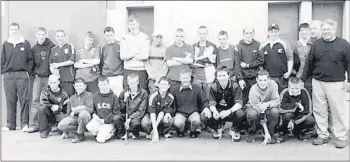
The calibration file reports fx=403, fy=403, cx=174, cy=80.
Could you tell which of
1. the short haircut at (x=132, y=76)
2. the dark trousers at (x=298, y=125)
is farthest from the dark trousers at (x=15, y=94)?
the dark trousers at (x=298, y=125)

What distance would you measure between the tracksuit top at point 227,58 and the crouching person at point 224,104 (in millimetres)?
278

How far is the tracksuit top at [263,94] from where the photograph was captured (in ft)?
18.0

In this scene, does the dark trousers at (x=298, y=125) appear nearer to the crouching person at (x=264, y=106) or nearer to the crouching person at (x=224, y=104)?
the crouching person at (x=264, y=106)

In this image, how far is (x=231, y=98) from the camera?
18.7ft

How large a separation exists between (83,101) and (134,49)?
42.8 inches

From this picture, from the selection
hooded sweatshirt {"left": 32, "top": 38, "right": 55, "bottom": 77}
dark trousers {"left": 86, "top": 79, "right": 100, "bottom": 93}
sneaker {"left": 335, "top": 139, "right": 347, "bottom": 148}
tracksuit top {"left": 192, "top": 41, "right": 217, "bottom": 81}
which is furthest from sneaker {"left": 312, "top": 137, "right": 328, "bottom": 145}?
hooded sweatshirt {"left": 32, "top": 38, "right": 55, "bottom": 77}

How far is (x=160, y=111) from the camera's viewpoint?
5707 mm

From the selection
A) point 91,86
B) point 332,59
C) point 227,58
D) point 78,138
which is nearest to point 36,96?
point 91,86

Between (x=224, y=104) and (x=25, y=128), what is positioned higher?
(x=224, y=104)

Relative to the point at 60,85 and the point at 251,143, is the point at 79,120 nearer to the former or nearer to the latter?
the point at 60,85

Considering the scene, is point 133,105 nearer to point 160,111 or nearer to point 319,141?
point 160,111

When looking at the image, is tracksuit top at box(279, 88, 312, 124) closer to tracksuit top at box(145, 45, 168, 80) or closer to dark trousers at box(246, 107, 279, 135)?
dark trousers at box(246, 107, 279, 135)

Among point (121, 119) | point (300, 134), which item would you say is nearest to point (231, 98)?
point (300, 134)

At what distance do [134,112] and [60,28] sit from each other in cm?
253
